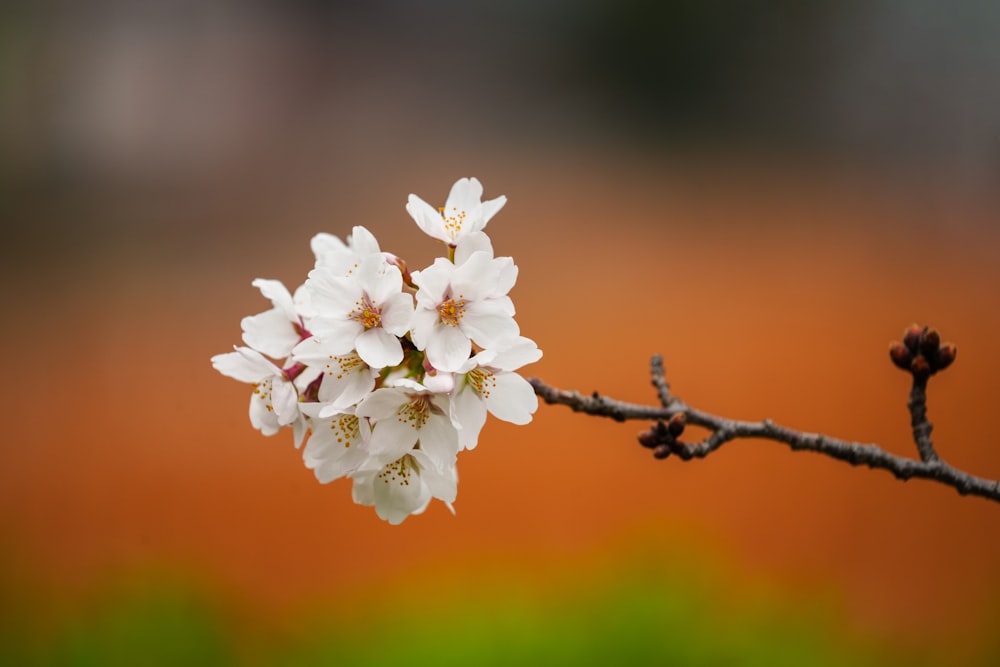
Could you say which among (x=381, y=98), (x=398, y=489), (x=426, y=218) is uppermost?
(x=381, y=98)

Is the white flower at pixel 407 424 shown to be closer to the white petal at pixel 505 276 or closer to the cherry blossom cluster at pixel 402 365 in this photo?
the cherry blossom cluster at pixel 402 365

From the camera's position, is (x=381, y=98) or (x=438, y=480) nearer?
(x=438, y=480)

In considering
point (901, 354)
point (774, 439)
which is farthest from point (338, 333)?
point (901, 354)

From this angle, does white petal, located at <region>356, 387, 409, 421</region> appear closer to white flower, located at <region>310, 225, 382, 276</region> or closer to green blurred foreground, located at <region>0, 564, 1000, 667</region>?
white flower, located at <region>310, 225, 382, 276</region>

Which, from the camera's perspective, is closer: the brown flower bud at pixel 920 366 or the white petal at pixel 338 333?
the white petal at pixel 338 333

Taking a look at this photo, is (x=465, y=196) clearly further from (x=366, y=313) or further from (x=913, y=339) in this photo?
(x=913, y=339)

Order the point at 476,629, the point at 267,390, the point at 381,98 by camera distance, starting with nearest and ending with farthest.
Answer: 1. the point at 267,390
2. the point at 476,629
3. the point at 381,98

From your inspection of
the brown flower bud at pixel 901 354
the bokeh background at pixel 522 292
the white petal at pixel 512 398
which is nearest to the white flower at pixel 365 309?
the white petal at pixel 512 398
